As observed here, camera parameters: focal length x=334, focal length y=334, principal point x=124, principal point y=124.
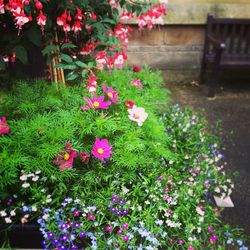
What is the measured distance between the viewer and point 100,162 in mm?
2041

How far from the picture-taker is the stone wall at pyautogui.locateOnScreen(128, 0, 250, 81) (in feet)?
15.5

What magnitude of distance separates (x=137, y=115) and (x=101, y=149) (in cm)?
39

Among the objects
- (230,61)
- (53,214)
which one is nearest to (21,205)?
(53,214)

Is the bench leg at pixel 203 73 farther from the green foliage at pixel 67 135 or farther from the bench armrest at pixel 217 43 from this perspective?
the green foliage at pixel 67 135

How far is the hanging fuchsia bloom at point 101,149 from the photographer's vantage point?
6.29 ft

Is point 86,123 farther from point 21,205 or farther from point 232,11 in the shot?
point 232,11

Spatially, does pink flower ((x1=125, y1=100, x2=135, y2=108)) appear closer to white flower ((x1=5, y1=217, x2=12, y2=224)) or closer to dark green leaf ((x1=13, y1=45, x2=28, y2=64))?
dark green leaf ((x1=13, y1=45, x2=28, y2=64))

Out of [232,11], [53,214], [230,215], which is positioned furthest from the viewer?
[232,11]

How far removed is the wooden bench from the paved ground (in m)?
0.24

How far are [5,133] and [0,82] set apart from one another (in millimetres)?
1339

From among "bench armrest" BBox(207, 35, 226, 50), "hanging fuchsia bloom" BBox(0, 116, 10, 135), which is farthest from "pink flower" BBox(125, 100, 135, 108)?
"bench armrest" BBox(207, 35, 226, 50)

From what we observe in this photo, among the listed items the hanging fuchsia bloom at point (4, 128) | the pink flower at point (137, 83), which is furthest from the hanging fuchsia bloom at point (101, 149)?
the pink flower at point (137, 83)

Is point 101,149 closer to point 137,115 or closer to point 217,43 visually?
point 137,115

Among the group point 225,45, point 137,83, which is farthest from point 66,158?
point 225,45
